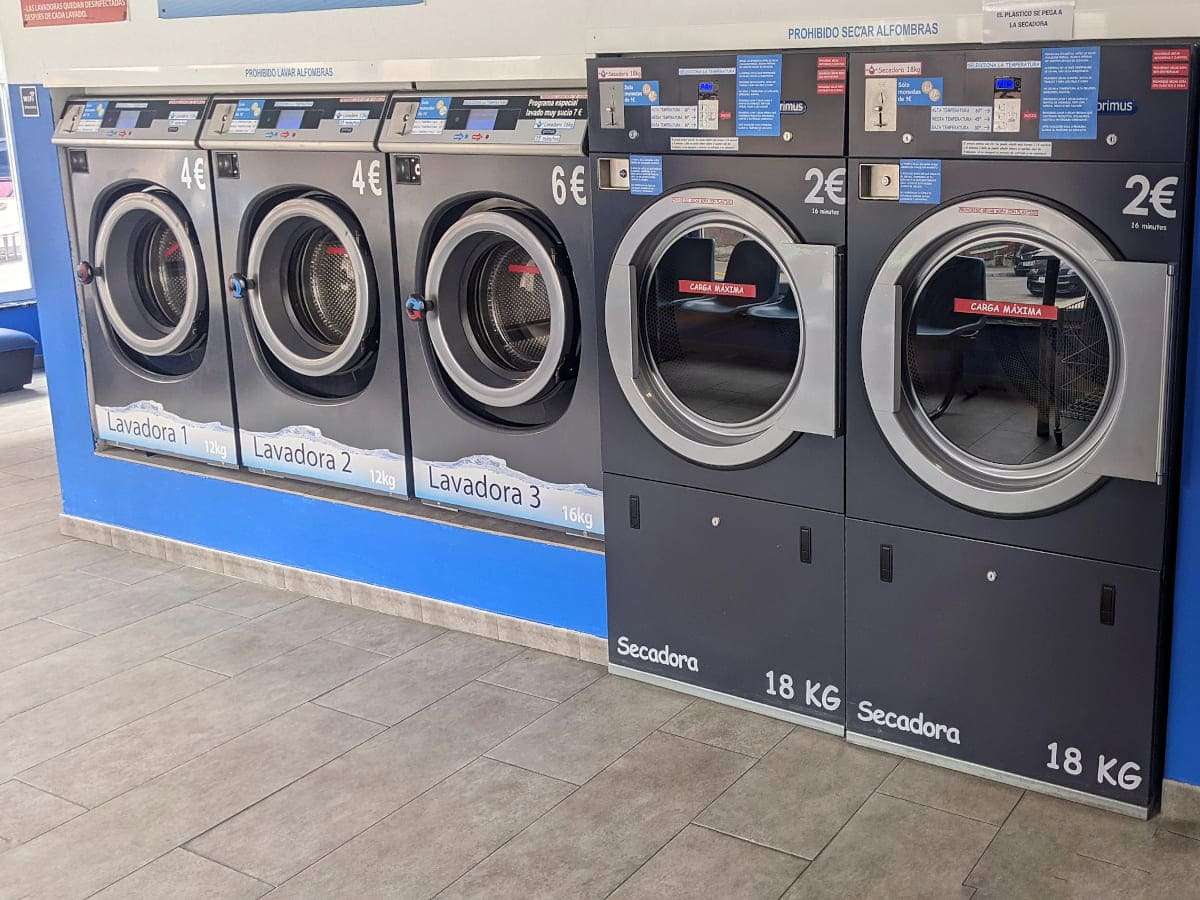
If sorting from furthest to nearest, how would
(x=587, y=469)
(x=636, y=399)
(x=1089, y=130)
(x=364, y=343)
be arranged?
(x=364, y=343)
(x=587, y=469)
(x=636, y=399)
(x=1089, y=130)

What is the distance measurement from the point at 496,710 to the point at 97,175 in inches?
98.0

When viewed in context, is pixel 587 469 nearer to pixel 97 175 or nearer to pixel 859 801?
pixel 859 801

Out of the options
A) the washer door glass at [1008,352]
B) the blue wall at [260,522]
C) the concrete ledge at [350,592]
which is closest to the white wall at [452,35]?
the blue wall at [260,522]

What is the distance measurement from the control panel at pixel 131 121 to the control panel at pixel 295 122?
0.10m

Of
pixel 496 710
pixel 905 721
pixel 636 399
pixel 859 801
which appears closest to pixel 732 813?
pixel 859 801

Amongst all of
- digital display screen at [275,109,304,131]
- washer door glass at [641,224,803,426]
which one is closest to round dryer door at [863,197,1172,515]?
washer door glass at [641,224,803,426]

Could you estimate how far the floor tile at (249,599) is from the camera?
14.4ft

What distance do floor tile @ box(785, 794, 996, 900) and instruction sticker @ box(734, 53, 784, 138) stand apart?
1.57 m

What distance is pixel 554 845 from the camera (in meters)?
2.91

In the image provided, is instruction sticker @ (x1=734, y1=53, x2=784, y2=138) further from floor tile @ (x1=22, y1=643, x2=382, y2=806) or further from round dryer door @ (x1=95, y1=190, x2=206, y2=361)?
round dryer door @ (x1=95, y1=190, x2=206, y2=361)

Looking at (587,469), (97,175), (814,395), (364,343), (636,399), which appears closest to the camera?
(814,395)

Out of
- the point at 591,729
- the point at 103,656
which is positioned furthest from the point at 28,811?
the point at 591,729

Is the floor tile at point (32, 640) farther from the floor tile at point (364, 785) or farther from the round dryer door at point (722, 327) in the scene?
the round dryer door at point (722, 327)

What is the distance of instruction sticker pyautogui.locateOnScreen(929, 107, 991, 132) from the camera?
2789 millimetres
